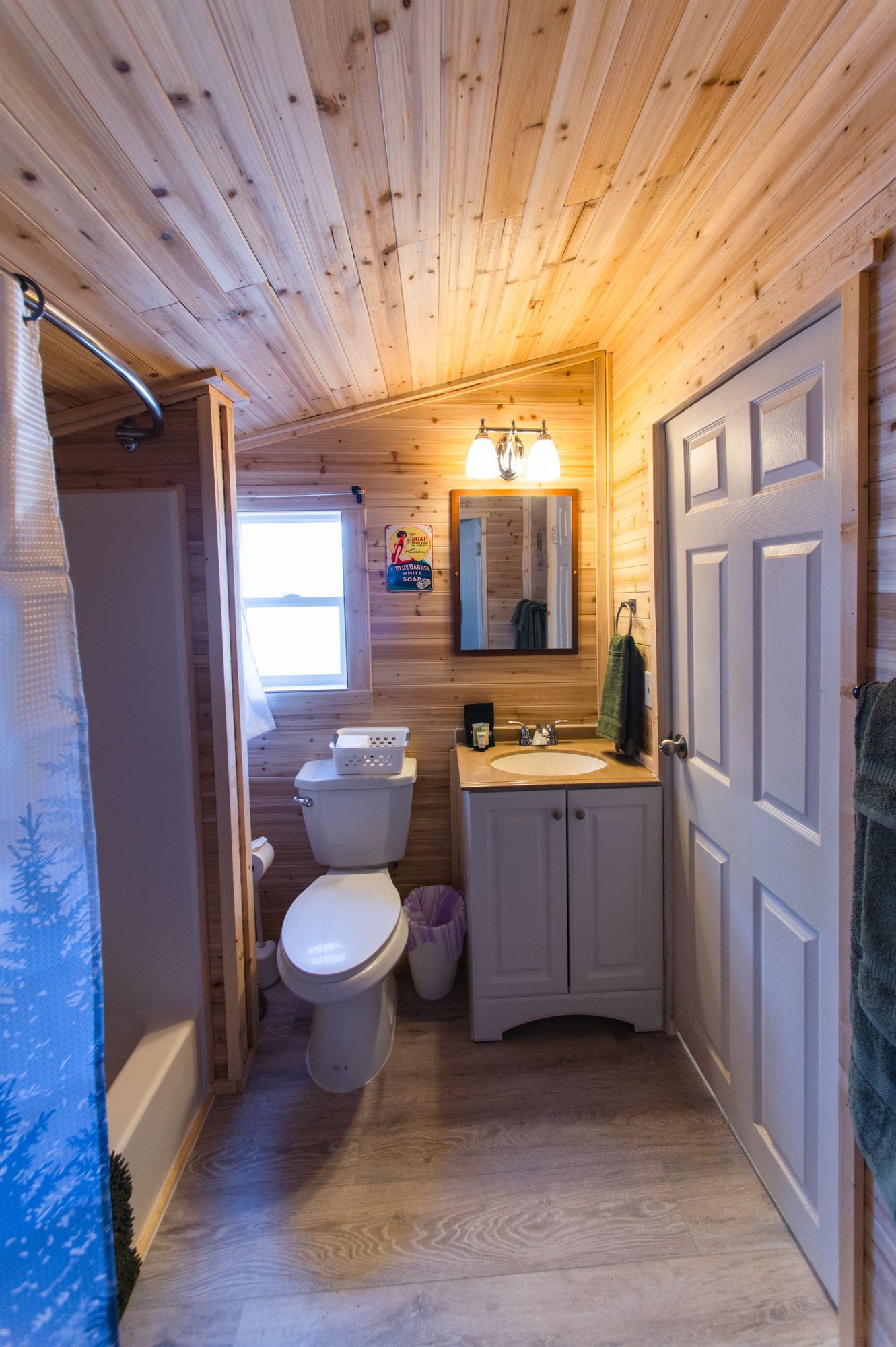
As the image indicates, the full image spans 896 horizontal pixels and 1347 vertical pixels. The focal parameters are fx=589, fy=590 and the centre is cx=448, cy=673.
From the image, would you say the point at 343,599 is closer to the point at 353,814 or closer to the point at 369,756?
the point at 369,756

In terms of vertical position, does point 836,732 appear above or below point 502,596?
below

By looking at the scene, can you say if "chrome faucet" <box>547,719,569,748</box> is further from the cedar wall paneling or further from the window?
the window

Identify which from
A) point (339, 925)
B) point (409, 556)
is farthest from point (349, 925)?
point (409, 556)

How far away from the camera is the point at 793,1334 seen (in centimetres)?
113

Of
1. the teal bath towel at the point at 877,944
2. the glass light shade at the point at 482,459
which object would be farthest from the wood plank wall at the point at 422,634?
the teal bath towel at the point at 877,944

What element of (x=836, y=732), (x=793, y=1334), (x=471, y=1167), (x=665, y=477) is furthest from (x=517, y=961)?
(x=665, y=477)

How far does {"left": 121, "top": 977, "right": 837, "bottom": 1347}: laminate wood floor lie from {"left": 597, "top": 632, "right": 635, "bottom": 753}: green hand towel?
1012mm

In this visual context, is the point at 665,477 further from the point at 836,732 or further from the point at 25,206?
the point at 25,206

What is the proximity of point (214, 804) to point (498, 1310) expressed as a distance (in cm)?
130

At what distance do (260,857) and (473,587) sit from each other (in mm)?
1270

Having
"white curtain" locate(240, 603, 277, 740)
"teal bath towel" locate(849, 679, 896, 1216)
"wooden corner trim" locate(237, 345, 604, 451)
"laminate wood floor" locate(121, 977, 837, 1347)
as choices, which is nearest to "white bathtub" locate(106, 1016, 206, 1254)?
"laminate wood floor" locate(121, 977, 837, 1347)

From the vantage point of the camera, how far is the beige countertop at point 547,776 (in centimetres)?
186

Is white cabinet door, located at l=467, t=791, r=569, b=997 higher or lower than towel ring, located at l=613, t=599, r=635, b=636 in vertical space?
lower

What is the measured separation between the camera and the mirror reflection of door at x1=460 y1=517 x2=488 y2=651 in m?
2.33
